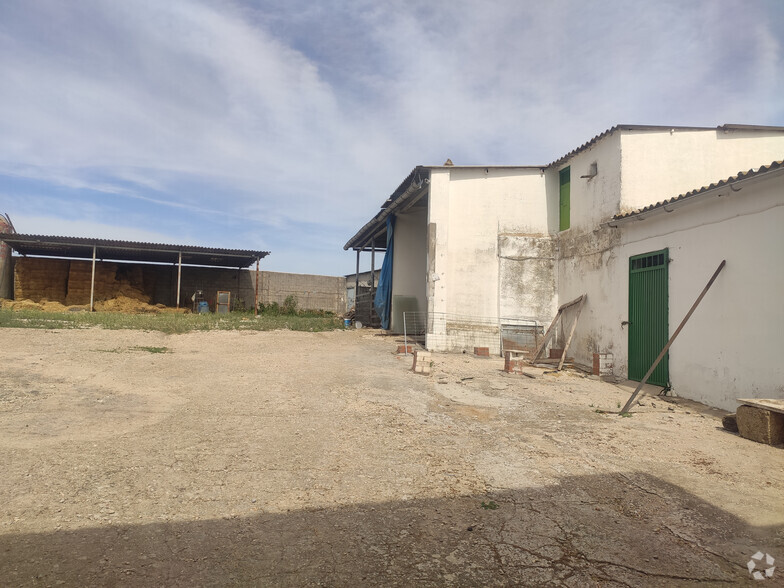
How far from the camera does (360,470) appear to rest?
3.91 meters

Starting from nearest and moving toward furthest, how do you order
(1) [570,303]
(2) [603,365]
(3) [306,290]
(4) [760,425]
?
1. (4) [760,425]
2. (2) [603,365]
3. (1) [570,303]
4. (3) [306,290]

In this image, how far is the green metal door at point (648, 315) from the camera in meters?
8.40

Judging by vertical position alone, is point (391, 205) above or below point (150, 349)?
above

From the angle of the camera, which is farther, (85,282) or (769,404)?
(85,282)

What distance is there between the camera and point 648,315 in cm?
888

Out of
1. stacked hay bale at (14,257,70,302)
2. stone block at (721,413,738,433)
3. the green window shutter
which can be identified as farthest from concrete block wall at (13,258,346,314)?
stone block at (721,413,738,433)

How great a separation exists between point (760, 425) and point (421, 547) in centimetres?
432

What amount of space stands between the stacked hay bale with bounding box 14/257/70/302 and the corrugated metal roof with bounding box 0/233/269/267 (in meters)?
0.58

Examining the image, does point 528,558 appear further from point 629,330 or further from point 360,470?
point 629,330

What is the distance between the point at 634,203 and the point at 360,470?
870cm

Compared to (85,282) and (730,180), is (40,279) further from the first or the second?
(730,180)

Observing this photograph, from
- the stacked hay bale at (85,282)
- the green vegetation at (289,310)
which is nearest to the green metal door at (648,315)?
the green vegetation at (289,310)

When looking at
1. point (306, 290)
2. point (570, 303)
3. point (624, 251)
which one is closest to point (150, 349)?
point (570, 303)

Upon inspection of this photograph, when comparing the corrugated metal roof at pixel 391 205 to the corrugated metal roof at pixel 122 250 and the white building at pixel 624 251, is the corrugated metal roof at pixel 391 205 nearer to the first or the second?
the white building at pixel 624 251
